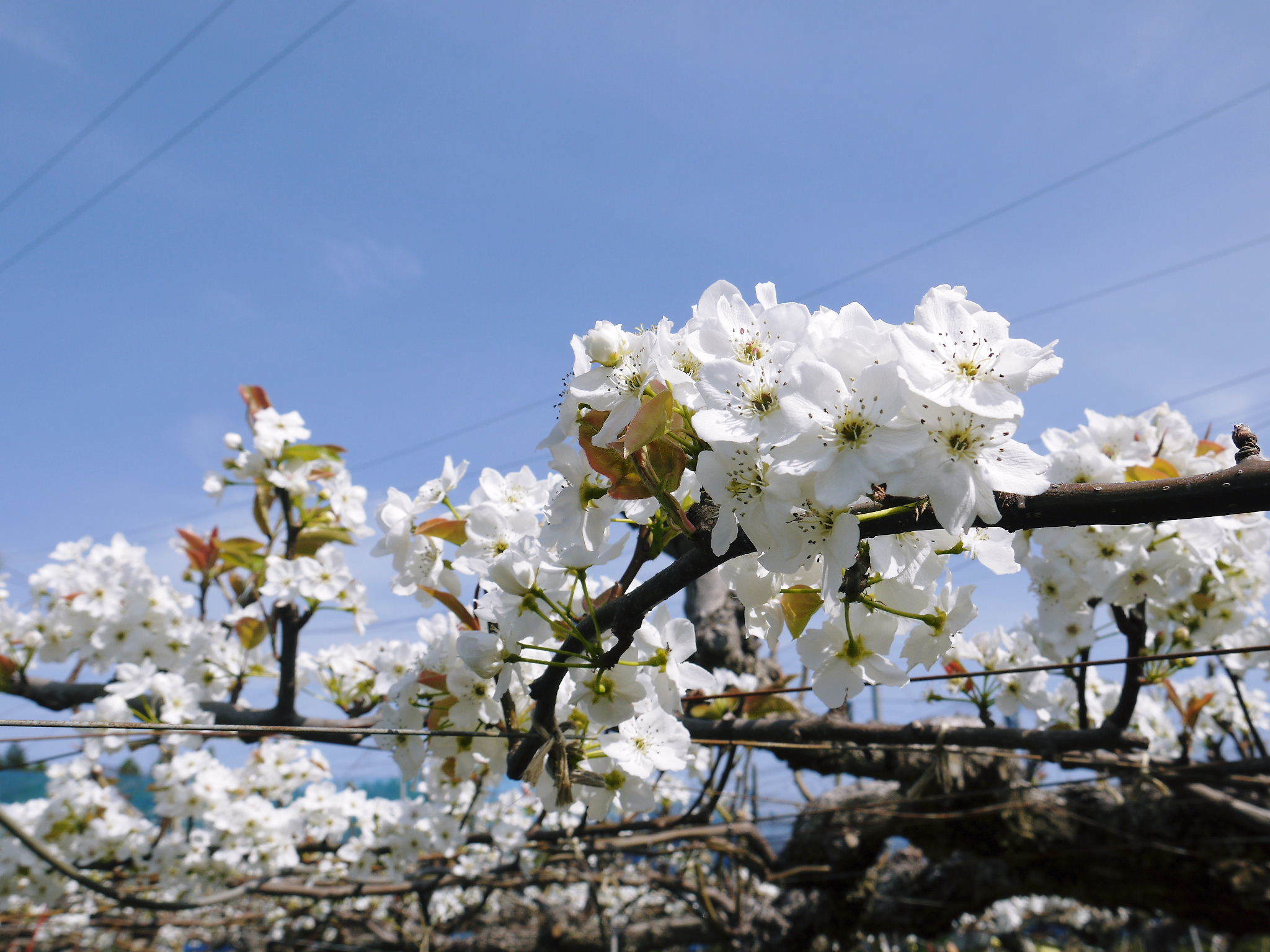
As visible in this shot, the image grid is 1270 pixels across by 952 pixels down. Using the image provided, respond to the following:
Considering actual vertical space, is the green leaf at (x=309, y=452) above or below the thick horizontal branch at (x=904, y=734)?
above

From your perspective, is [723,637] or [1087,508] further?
[723,637]

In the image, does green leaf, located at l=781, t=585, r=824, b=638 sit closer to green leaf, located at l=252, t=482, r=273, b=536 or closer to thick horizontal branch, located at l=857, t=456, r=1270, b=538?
thick horizontal branch, located at l=857, t=456, r=1270, b=538

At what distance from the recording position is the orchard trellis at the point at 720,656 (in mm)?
649

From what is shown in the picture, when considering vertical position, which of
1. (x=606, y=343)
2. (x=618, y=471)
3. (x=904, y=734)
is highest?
(x=606, y=343)

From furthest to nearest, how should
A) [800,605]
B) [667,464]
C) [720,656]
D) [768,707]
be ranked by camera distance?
[720,656]
[768,707]
[800,605]
[667,464]

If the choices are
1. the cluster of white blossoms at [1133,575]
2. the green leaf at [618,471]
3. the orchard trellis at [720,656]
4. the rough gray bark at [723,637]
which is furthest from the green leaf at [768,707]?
the green leaf at [618,471]

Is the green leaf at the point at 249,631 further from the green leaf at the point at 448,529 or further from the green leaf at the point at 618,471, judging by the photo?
the green leaf at the point at 618,471

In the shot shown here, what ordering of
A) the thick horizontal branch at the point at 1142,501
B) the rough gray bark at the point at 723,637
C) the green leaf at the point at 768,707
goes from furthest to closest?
the rough gray bark at the point at 723,637
the green leaf at the point at 768,707
the thick horizontal branch at the point at 1142,501

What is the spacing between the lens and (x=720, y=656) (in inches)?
123

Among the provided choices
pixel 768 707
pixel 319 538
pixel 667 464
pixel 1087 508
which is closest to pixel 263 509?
pixel 319 538

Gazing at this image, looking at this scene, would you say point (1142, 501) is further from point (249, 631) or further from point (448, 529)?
point (249, 631)

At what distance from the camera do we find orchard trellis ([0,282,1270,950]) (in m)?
0.65

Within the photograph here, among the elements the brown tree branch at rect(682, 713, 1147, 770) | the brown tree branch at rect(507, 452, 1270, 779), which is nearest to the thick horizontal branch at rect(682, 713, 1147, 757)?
the brown tree branch at rect(682, 713, 1147, 770)

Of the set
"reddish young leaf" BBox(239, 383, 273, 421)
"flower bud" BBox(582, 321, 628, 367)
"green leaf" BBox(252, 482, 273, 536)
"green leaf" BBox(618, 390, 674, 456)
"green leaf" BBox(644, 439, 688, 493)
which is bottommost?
"green leaf" BBox(644, 439, 688, 493)
